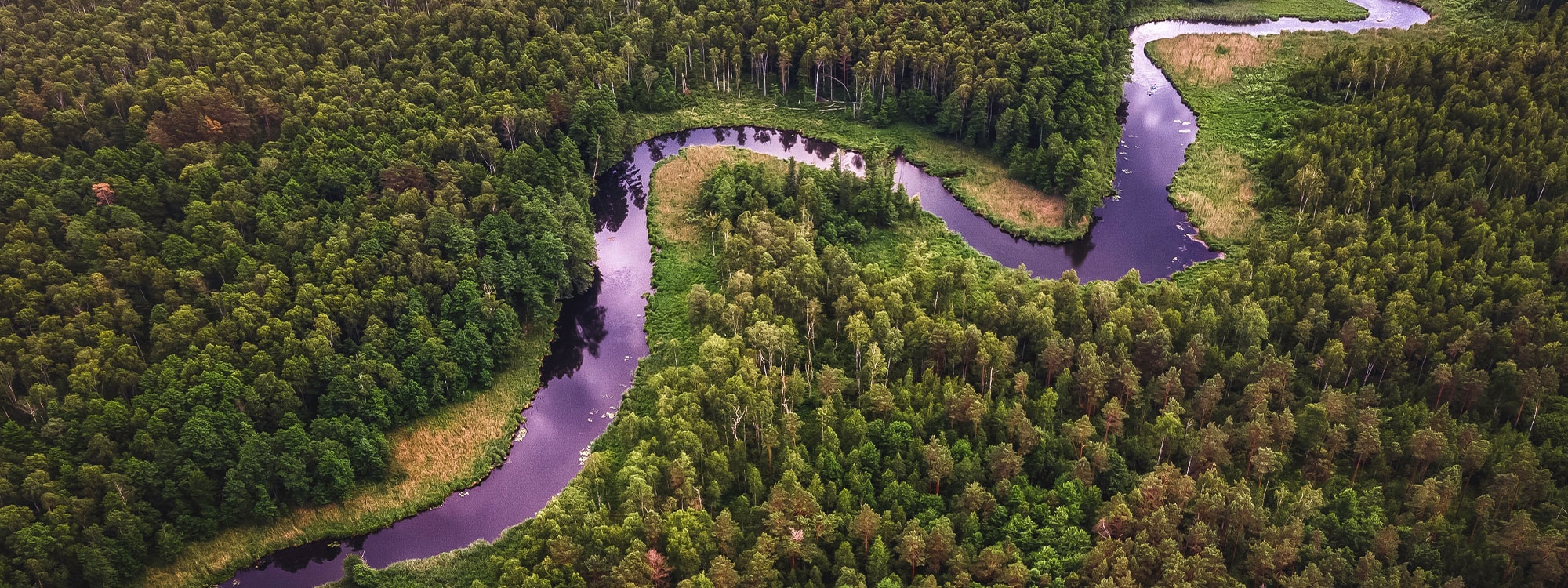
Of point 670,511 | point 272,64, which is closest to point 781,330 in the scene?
point 670,511

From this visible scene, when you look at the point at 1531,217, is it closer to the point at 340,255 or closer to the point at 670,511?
the point at 670,511

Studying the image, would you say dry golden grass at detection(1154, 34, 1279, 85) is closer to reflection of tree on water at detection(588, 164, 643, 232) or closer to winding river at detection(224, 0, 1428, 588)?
winding river at detection(224, 0, 1428, 588)

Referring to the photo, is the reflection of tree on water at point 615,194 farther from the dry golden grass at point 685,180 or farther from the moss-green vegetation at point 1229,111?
the moss-green vegetation at point 1229,111

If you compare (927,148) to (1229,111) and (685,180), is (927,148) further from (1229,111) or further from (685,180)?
(1229,111)

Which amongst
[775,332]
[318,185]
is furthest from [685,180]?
[775,332]

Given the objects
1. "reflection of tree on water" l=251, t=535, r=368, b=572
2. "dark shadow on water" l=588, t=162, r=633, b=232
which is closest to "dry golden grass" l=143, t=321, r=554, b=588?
"reflection of tree on water" l=251, t=535, r=368, b=572

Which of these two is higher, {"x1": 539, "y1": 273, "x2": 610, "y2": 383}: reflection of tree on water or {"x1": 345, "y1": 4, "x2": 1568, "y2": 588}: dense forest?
{"x1": 345, "y1": 4, "x2": 1568, "y2": 588}: dense forest

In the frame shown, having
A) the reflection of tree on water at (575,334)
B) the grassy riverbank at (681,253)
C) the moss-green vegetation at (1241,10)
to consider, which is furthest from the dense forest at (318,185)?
the moss-green vegetation at (1241,10)
